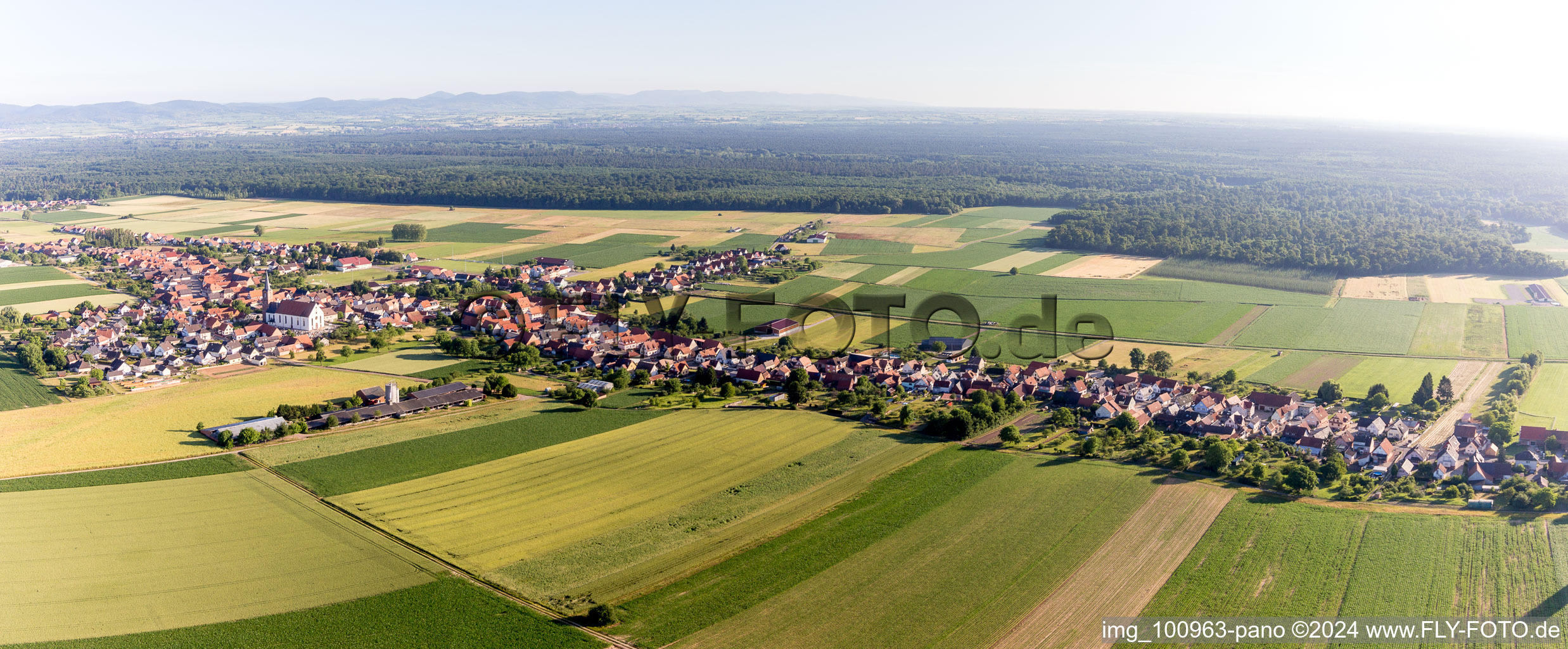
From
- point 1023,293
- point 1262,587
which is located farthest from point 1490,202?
point 1262,587

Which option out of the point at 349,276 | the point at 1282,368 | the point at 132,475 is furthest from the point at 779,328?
the point at 349,276

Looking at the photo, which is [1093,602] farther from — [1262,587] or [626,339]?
[626,339]

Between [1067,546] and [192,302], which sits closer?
[1067,546]

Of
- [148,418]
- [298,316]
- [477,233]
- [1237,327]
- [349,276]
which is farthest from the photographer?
[477,233]

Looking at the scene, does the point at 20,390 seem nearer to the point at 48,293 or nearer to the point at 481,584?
the point at 48,293

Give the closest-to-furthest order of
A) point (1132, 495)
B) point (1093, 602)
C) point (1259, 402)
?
point (1093, 602) → point (1132, 495) → point (1259, 402)

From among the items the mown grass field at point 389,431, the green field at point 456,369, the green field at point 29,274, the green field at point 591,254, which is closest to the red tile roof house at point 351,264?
the green field at point 591,254

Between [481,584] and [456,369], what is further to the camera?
[456,369]

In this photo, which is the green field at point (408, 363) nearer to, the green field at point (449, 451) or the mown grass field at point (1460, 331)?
the green field at point (449, 451)
